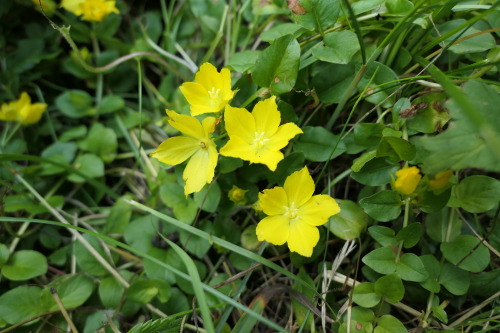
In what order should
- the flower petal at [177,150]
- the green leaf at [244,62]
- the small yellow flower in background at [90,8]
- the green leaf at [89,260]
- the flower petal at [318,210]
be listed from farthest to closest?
1. the small yellow flower in background at [90,8]
2. the green leaf at [89,260]
3. the green leaf at [244,62]
4. the flower petal at [177,150]
5. the flower petal at [318,210]

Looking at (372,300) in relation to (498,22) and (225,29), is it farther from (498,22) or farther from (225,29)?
(225,29)

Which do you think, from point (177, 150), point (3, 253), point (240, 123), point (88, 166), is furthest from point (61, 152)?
point (240, 123)

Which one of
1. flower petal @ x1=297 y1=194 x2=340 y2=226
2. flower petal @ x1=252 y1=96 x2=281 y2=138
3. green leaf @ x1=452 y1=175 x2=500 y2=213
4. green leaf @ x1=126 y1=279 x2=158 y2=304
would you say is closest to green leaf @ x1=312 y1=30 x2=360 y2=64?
flower petal @ x1=252 y1=96 x2=281 y2=138

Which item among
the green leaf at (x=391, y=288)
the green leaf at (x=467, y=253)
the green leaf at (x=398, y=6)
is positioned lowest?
the green leaf at (x=391, y=288)

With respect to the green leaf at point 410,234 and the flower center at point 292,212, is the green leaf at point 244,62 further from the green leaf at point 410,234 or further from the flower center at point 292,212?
the green leaf at point 410,234

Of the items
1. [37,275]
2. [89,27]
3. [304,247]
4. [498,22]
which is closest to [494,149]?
[304,247]

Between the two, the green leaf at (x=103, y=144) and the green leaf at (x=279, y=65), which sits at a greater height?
the green leaf at (x=279, y=65)

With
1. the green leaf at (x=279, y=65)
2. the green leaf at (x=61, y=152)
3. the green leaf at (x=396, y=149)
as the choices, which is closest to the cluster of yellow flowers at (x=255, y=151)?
the green leaf at (x=279, y=65)

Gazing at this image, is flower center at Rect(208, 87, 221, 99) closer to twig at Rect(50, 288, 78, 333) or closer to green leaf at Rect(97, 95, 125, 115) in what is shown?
green leaf at Rect(97, 95, 125, 115)
